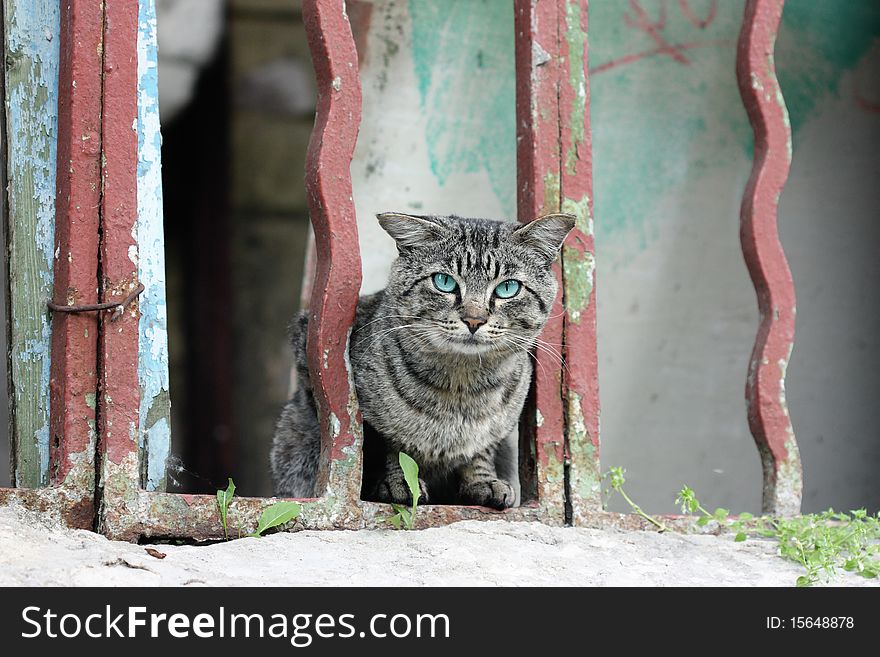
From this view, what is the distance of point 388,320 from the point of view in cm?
258

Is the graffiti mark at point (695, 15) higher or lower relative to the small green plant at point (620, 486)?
higher

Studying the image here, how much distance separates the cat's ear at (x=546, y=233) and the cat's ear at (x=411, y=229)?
0.23 metres

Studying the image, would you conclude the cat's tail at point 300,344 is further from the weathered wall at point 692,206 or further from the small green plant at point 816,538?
the small green plant at point 816,538

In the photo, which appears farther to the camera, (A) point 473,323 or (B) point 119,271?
(A) point 473,323

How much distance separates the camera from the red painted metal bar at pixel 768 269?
2574mm

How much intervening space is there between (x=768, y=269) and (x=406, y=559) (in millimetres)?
1343

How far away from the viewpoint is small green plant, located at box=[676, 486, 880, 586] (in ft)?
7.07

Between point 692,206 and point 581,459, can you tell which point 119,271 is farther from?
point 692,206

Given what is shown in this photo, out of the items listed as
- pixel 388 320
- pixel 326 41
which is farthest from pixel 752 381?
pixel 326 41

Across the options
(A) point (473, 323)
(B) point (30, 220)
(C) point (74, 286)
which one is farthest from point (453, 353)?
(B) point (30, 220)

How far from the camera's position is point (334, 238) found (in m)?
2.26

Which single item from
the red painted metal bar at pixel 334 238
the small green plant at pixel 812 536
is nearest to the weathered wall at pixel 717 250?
the small green plant at pixel 812 536

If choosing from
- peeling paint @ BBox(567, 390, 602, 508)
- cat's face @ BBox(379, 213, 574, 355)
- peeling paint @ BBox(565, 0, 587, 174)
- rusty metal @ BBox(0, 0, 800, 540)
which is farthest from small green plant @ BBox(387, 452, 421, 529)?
peeling paint @ BBox(565, 0, 587, 174)
